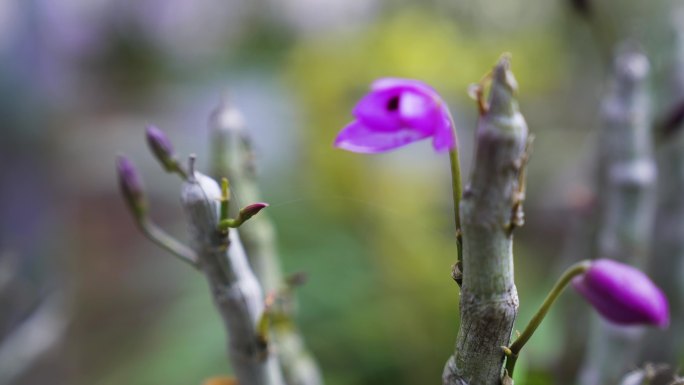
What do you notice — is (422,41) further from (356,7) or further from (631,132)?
(356,7)

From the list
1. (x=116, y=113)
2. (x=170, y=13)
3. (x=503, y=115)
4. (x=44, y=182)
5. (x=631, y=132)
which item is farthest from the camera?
(x=170, y=13)

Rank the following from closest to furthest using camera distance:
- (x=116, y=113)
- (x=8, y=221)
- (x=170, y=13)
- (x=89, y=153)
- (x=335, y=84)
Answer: (x=335, y=84), (x=8, y=221), (x=89, y=153), (x=116, y=113), (x=170, y=13)

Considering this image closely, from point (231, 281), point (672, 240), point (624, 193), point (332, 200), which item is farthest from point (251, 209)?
point (332, 200)

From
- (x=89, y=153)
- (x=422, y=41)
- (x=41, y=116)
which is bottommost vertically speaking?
(x=89, y=153)

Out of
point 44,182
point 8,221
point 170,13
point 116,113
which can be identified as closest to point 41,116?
point 44,182

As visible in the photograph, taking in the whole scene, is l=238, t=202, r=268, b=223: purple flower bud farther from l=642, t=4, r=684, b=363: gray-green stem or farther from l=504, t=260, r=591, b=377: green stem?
l=642, t=4, r=684, b=363: gray-green stem

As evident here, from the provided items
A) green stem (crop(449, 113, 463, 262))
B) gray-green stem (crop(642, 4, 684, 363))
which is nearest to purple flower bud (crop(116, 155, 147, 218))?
green stem (crop(449, 113, 463, 262))

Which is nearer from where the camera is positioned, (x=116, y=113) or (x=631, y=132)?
(x=631, y=132)
